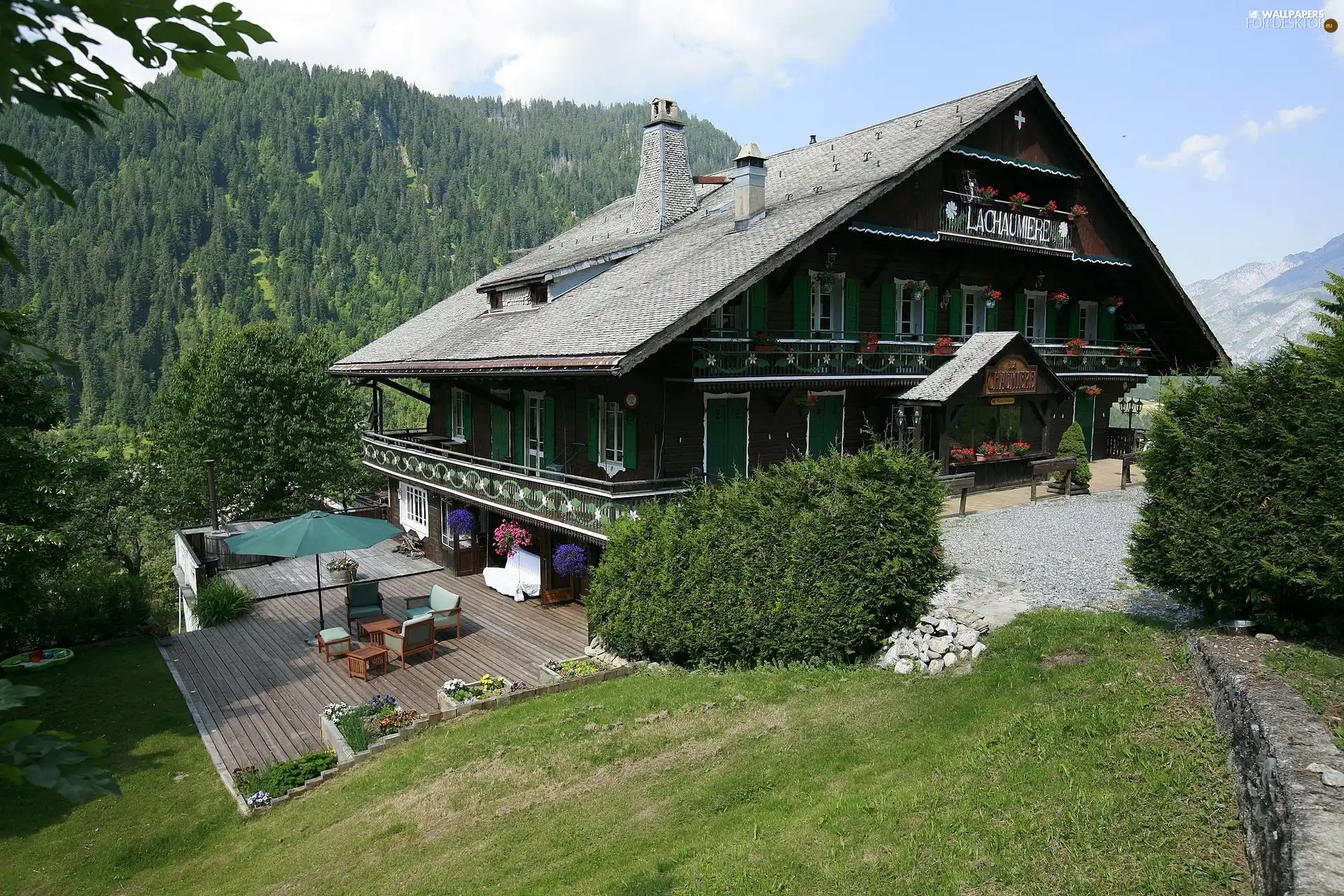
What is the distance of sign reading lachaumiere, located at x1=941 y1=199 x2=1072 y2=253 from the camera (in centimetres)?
2120

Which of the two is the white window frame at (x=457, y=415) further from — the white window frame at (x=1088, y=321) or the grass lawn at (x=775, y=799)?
the white window frame at (x=1088, y=321)

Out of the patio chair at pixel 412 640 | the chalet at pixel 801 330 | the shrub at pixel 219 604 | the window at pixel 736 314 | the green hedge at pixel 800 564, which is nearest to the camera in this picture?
the green hedge at pixel 800 564

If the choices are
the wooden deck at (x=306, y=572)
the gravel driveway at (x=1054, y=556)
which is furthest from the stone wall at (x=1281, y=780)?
the wooden deck at (x=306, y=572)

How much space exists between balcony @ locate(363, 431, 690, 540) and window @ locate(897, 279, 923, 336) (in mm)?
9115

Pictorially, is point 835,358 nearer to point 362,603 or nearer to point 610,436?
point 610,436

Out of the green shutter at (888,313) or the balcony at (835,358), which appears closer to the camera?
the balcony at (835,358)

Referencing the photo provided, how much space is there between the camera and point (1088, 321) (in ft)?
87.6

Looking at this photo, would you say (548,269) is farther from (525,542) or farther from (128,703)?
(128,703)

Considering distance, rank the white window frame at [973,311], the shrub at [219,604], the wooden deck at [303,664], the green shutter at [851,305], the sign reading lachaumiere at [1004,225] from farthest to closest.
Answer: the white window frame at [973,311], the sign reading lachaumiere at [1004,225], the green shutter at [851,305], the shrub at [219,604], the wooden deck at [303,664]

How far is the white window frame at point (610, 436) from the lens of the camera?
1856 centimetres

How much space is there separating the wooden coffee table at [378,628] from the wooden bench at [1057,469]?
15.6 m

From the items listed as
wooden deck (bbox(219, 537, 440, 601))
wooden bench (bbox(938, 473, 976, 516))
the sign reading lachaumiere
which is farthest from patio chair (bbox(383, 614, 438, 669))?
the sign reading lachaumiere

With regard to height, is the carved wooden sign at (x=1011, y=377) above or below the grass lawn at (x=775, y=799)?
above

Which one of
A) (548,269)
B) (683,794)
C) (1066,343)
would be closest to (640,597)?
(683,794)
